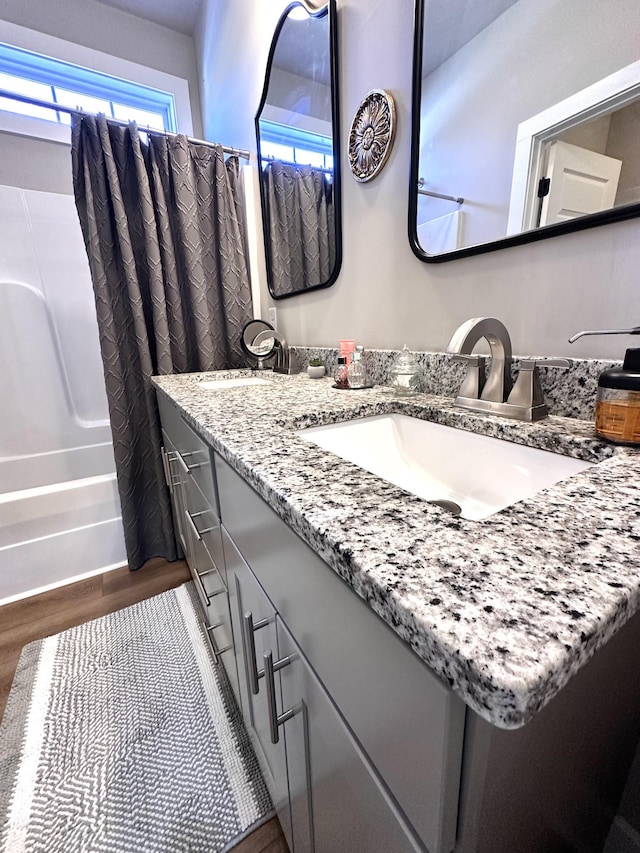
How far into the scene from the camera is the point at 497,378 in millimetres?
658

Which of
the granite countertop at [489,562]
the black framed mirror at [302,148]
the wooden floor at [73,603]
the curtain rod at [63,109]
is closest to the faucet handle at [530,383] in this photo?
the granite countertop at [489,562]

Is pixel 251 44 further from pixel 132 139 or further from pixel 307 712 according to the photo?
pixel 307 712

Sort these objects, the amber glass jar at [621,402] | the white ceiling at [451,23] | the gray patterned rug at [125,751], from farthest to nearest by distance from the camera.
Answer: the gray patterned rug at [125,751] < the white ceiling at [451,23] < the amber glass jar at [621,402]

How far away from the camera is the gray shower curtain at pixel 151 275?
1.36 meters

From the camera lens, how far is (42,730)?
3.12ft

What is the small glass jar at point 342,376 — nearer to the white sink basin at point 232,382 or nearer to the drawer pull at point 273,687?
the white sink basin at point 232,382

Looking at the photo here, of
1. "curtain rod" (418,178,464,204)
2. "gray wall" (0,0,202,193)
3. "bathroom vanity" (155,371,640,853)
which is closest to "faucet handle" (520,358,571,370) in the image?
"bathroom vanity" (155,371,640,853)

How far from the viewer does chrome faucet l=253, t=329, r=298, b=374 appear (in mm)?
1412

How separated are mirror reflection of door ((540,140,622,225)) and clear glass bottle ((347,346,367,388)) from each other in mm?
476

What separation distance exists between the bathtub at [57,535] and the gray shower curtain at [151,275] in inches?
6.3

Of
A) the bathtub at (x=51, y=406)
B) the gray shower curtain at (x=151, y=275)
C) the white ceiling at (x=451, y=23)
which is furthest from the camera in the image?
the bathtub at (x=51, y=406)

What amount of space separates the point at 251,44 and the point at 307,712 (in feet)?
7.05

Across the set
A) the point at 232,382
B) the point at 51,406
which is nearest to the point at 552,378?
the point at 232,382

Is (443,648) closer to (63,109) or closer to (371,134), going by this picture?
(371,134)
